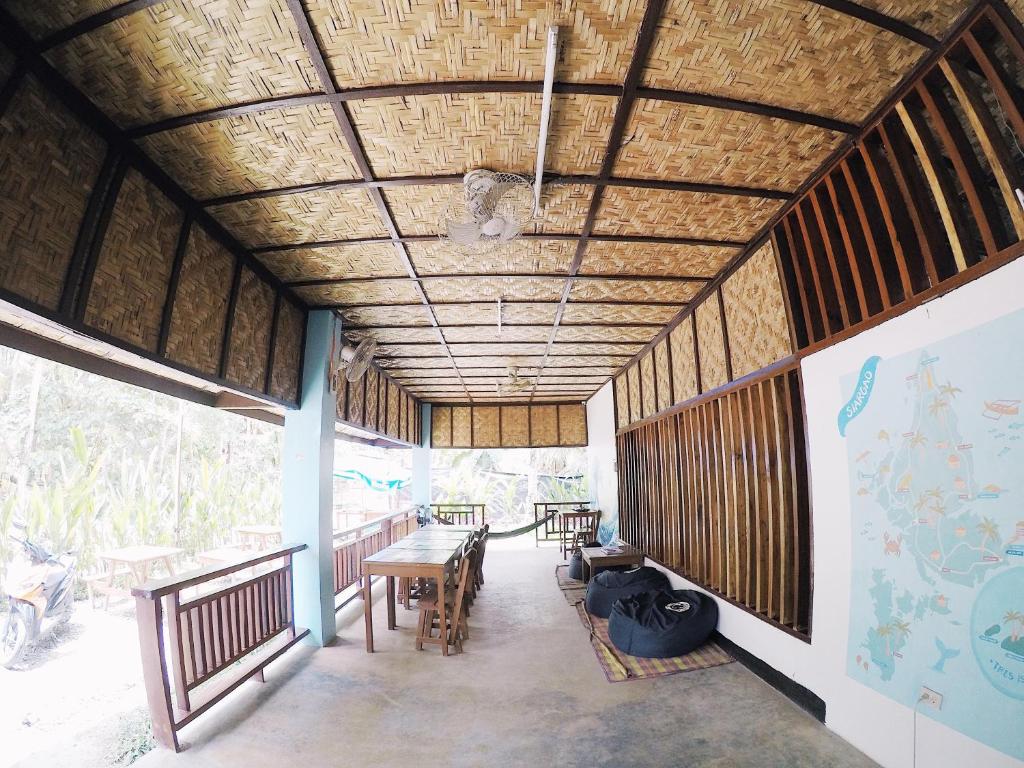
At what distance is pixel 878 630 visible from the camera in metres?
2.44

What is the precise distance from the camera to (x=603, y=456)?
941 centimetres

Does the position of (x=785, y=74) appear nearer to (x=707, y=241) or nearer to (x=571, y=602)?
(x=707, y=241)

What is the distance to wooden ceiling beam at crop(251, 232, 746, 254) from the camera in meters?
3.39

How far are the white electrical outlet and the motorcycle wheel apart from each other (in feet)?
26.1

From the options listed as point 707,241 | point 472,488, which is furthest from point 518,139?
point 472,488

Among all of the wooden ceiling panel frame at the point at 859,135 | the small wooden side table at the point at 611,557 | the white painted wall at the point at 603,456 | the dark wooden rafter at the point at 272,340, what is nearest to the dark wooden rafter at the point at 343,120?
the dark wooden rafter at the point at 272,340

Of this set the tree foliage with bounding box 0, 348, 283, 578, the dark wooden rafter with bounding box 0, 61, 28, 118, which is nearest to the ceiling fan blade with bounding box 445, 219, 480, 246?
the dark wooden rafter with bounding box 0, 61, 28, 118

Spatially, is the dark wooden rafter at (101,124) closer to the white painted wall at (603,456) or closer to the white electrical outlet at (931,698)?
the white electrical outlet at (931,698)

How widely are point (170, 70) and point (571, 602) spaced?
6.31m

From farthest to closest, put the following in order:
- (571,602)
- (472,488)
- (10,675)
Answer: (472,488) < (571,602) < (10,675)

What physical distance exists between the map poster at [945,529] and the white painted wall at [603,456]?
232 inches

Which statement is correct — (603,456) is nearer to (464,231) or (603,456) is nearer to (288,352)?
(288,352)

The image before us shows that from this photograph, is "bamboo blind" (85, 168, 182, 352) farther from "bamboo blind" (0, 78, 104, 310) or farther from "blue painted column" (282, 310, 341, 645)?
"blue painted column" (282, 310, 341, 645)

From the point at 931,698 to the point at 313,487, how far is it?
4676 millimetres
